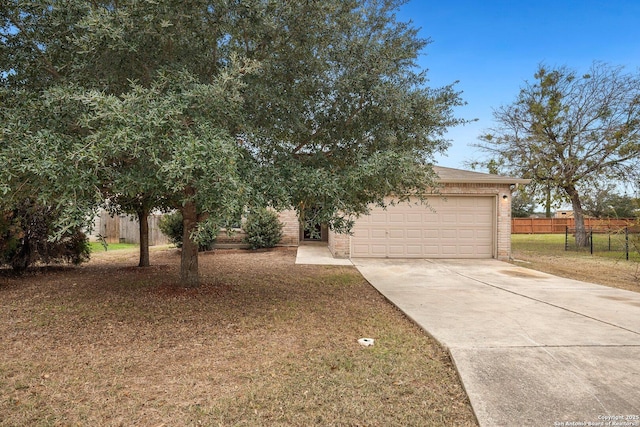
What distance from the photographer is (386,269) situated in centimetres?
958

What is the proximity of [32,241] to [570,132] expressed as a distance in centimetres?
1944

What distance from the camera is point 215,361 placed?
142 inches

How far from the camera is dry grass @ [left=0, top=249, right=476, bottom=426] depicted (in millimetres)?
2721

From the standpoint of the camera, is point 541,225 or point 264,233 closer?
point 264,233

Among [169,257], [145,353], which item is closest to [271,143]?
[145,353]

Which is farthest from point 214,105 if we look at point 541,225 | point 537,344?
point 541,225

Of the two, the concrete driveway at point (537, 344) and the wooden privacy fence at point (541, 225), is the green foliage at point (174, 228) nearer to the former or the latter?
the concrete driveway at point (537, 344)

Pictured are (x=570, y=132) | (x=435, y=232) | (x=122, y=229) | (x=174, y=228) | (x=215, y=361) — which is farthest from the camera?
(x=122, y=229)

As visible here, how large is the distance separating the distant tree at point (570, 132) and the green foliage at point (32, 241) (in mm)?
16551

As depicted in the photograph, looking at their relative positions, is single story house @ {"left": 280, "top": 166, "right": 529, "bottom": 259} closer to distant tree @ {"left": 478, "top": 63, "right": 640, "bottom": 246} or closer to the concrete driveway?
the concrete driveway

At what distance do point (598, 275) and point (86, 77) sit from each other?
11161mm

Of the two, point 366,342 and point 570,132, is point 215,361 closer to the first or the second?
point 366,342

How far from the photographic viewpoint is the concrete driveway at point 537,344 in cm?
278

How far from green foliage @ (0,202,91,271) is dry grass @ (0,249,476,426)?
1.26 m
